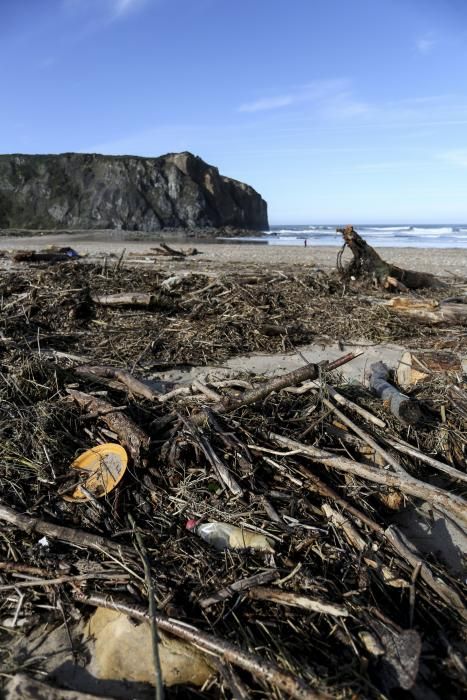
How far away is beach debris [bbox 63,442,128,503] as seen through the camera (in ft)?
8.67

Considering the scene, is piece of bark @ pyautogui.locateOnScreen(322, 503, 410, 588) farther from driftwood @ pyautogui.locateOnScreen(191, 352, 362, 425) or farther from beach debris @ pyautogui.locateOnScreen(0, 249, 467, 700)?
driftwood @ pyautogui.locateOnScreen(191, 352, 362, 425)

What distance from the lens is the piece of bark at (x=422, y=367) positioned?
4195 millimetres

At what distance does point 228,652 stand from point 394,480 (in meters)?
1.38

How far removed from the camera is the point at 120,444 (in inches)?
116

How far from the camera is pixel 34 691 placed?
1766 mm

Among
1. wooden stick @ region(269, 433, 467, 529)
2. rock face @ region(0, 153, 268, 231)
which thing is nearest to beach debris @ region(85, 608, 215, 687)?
wooden stick @ region(269, 433, 467, 529)

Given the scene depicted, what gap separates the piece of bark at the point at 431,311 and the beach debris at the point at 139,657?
5.66 m

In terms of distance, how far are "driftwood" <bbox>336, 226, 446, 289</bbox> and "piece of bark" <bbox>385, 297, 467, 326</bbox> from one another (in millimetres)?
2149

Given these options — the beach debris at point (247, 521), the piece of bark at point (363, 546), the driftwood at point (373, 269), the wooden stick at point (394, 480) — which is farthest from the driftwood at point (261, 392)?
the driftwood at point (373, 269)

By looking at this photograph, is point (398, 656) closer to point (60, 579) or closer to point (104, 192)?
point (60, 579)

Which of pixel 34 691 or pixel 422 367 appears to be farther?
pixel 422 367

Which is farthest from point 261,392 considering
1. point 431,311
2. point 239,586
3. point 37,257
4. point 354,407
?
point 37,257

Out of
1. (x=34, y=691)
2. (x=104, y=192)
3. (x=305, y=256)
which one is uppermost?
(x=104, y=192)

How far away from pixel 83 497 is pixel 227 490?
2.53 ft
